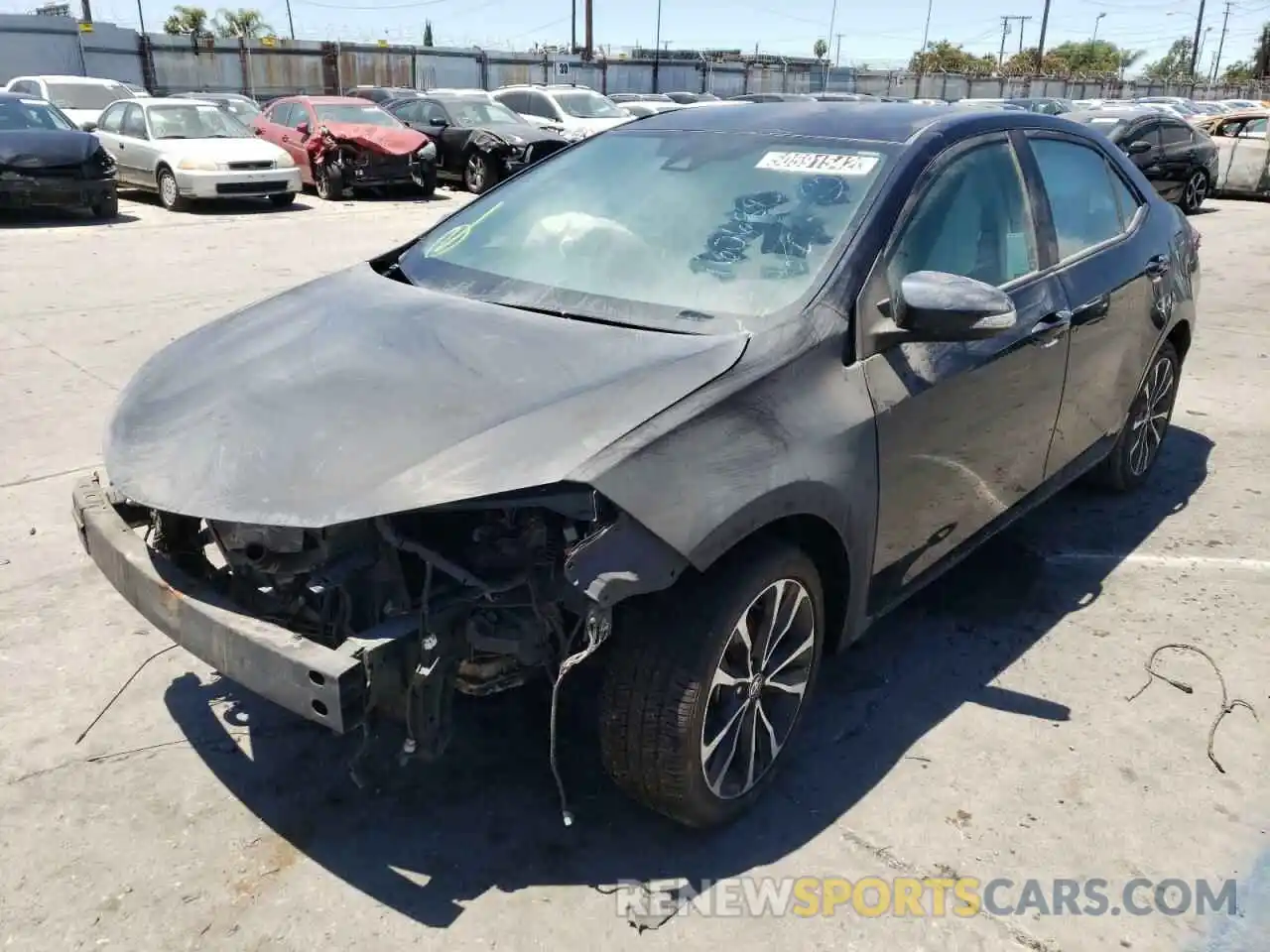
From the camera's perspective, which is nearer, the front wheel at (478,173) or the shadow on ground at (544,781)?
the shadow on ground at (544,781)

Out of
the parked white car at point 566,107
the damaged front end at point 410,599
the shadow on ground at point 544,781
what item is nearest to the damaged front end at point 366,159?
the parked white car at point 566,107

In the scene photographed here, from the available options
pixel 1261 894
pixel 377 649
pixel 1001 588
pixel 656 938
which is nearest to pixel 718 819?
pixel 656 938

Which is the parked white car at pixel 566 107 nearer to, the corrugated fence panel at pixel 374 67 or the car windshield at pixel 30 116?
the car windshield at pixel 30 116

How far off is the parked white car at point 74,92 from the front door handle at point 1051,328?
1885cm

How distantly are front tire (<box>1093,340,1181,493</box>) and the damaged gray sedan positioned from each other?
1.22 m

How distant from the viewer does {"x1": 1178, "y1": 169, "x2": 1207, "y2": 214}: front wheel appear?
1711cm

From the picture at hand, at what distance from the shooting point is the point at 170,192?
14.5 metres

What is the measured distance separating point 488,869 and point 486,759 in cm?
43

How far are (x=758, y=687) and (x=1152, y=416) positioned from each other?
3.24m

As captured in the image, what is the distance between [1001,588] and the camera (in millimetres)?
4082

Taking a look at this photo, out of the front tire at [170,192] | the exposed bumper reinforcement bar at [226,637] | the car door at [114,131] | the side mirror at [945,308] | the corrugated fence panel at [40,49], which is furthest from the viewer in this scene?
the corrugated fence panel at [40,49]

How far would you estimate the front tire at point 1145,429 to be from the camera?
470cm

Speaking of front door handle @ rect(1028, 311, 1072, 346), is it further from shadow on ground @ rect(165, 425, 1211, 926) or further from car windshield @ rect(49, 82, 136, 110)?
car windshield @ rect(49, 82, 136, 110)

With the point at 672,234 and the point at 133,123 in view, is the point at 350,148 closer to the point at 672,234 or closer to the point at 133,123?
the point at 133,123
